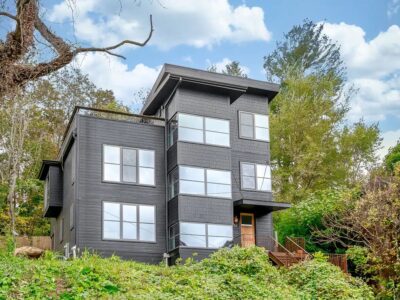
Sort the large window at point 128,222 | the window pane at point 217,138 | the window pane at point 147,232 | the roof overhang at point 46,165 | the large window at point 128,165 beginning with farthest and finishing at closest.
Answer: the roof overhang at point 46,165, the window pane at point 217,138, the large window at point 128,165, the window pane at point 147,232, the large window at point 128,222

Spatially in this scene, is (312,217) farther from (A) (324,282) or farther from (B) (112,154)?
(B) (112,154)

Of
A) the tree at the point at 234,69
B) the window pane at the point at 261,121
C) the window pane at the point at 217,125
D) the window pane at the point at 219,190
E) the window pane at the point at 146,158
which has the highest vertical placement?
the tree at the point at 234,69

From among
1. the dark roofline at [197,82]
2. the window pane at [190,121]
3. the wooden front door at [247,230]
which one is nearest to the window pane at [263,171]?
the wooden front door at [247,230]

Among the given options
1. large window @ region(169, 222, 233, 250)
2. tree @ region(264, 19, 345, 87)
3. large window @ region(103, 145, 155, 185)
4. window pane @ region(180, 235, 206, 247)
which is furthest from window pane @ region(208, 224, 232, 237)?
tree @ region(264, 19, 345, 87)

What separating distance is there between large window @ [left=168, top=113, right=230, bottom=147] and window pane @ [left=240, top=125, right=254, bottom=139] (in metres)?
1.36

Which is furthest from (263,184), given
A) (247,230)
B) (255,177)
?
(247,230)

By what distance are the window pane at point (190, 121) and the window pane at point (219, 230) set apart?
3.60 meters

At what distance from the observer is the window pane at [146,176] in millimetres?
21995

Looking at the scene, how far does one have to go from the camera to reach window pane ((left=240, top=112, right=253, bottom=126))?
24062 millimetres

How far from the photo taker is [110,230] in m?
20.8

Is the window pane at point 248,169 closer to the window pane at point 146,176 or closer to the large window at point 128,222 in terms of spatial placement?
the window pane at point 146,176

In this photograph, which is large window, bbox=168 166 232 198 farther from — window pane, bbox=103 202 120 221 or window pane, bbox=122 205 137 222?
window pane, bbox=103 202 120 221

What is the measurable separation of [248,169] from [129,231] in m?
5.31

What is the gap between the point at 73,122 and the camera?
2264cm
